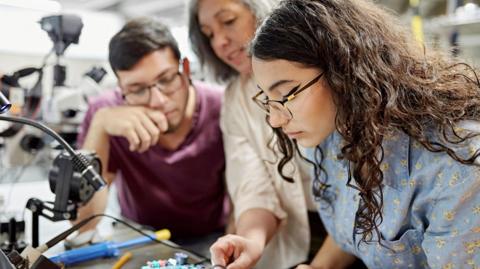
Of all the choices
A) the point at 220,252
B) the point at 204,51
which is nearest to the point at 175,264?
the point at 220,252

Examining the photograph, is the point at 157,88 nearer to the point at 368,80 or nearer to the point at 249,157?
the point at 249,157

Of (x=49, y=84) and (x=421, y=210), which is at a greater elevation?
(x=49, y=84)

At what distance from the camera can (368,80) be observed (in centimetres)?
74

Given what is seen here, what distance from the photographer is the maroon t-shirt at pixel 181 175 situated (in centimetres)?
140

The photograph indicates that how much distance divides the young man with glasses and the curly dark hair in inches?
20.7

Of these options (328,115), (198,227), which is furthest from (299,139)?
(198,227)

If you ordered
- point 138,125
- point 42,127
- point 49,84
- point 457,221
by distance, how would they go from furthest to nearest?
point 49,84 < point 138,125 < point 42,127 < point 457,221

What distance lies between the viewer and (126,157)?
1.43 metres

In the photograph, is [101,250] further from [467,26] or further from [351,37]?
[467,26]

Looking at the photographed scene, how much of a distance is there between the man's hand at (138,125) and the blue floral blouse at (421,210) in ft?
1.79

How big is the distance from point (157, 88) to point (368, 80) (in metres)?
0.69

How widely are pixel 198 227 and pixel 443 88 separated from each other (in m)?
0.94

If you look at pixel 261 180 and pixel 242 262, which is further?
pixel 261 180

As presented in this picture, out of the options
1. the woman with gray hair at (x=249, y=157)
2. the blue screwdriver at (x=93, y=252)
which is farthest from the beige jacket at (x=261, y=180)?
the blue screwdriver at (x=93, y=252)
